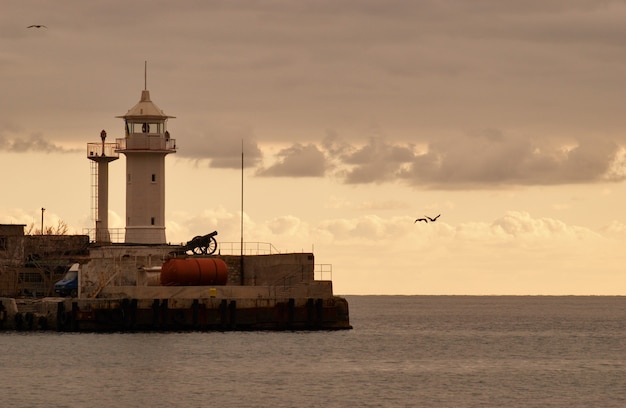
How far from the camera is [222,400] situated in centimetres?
5431

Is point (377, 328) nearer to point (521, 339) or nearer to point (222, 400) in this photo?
point (521, 339)

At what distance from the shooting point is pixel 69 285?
89688mm

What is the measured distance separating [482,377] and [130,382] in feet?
50.7

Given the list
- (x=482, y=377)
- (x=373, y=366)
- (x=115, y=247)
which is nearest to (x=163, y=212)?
(x=115, y=247)

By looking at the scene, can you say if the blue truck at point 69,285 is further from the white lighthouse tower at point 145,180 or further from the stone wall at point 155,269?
the white lighthouse tower at point 145,180

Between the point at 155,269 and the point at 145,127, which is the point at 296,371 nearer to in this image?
the point at 155,269

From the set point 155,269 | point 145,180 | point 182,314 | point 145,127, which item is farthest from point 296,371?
point 145,127

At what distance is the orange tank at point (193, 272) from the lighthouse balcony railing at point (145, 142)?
38.6 feet

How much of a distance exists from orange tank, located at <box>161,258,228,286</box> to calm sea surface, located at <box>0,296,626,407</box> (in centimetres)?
305

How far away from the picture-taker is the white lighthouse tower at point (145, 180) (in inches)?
3647

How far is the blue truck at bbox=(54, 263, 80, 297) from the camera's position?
293 feet

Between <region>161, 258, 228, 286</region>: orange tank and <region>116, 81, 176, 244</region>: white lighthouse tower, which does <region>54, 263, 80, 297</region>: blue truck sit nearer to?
<region>116, 81, 176, 244</region>: white lighthouse tower

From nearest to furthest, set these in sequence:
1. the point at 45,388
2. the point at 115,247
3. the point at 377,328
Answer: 1. the point at 45,388
2. the point at 115,247
3. the point at 377,328

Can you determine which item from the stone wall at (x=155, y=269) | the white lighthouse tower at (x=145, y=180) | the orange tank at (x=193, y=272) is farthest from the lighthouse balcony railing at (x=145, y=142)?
the orange tank at (x=193, y=272)
